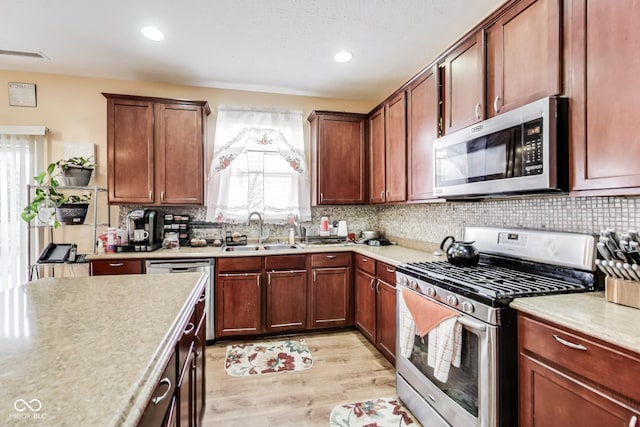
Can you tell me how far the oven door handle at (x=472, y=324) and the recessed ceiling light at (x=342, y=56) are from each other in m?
2.39

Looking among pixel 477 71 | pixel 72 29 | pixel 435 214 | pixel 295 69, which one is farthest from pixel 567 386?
pixel 72 29

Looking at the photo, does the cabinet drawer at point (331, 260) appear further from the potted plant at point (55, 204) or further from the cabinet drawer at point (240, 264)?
the potted plant at point (55, 204)

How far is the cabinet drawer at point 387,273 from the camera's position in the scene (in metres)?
2.42

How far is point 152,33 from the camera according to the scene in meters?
2.44

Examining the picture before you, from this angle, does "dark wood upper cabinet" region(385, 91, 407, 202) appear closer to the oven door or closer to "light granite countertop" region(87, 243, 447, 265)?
"light granite countertop" region(87, 243, 447, 265)

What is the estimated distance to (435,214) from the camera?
288 centimetres

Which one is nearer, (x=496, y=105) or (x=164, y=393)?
(x=164, y=393)

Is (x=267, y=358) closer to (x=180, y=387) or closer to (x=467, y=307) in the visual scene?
(x=180, y=387)

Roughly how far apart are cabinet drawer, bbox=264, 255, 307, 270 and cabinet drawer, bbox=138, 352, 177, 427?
1934mm

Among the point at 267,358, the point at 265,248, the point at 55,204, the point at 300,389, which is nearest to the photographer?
the point at 300,389

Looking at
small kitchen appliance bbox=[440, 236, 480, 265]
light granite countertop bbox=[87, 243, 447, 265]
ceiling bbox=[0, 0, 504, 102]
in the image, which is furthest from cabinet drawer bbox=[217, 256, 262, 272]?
ceiling bbox=[0, 0, 504, 102]

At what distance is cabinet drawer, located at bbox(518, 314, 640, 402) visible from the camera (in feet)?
3.02

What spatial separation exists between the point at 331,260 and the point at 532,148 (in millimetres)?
2073

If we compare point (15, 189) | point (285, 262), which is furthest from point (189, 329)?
point (15, 189)
